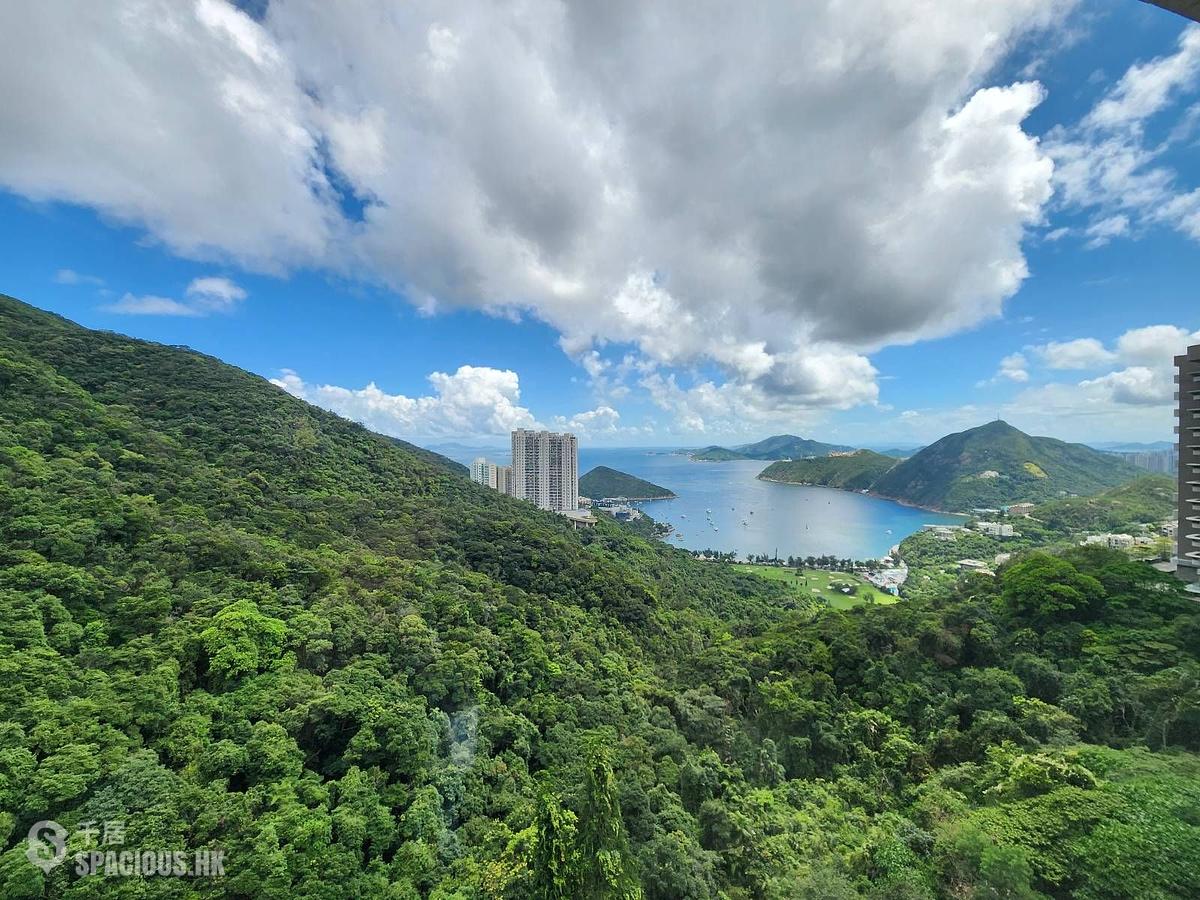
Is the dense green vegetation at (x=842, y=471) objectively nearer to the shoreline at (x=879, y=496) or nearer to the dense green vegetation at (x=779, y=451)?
the shoreline at (x=879, y=496)

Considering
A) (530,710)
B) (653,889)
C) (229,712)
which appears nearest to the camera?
(653,889)

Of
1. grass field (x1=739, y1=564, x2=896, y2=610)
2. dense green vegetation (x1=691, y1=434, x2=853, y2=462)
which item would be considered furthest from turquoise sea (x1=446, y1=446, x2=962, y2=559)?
dense green vegetation (x1=691, y1=434, x2=853, y2=462)

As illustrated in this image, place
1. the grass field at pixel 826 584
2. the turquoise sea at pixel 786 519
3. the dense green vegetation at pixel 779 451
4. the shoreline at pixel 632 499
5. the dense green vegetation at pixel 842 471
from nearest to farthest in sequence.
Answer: the grass field at pixel 826 584, the turquoise sea at pixel 786 519, the shoreline at pixel 632 499, the dense green vegetation at pixel 842 471, the dense green vegetation at pixel 779 451

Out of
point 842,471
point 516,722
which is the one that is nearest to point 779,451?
point 842,471

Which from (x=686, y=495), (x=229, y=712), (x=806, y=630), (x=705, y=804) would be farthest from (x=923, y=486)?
(x=229, y=712)

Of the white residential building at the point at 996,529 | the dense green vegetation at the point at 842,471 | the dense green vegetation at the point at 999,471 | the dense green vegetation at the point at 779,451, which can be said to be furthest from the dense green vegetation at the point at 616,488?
the dense green vegetation at the point at 779,451

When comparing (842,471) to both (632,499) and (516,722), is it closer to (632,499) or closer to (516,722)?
(632,499)

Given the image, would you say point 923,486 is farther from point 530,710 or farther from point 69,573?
point 69,573
